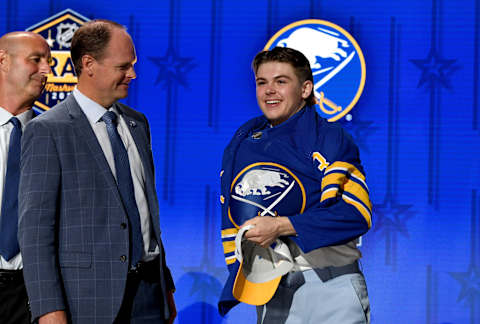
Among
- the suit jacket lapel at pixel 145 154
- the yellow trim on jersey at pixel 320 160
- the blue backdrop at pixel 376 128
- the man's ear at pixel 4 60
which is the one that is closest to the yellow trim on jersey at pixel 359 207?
the yellow trim on jersey at pixel 320 160

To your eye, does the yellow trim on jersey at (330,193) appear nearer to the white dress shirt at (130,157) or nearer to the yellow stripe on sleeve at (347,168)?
the yellow stripe on sleeve at (347,168)

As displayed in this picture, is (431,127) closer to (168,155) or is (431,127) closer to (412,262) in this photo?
(412,262)

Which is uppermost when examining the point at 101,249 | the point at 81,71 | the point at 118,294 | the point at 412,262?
the point at 81,71

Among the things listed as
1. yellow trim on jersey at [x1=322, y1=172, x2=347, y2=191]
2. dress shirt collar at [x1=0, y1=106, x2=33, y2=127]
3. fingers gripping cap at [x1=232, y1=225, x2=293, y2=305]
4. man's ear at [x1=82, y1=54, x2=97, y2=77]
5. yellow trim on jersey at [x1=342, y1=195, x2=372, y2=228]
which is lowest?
fingers gripping cap at [x1=232, y1=225, x2=293, y2=305]

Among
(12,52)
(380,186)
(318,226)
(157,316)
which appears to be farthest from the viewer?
(380,186)

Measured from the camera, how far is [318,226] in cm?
183

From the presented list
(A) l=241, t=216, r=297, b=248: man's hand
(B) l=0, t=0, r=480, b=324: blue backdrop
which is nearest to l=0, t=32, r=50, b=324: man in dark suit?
(A) l=241, t=216, r=297, b=248: man's hand

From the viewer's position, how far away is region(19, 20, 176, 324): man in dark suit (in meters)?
1.77

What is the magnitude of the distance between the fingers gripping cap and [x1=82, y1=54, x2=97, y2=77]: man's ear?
69 cm

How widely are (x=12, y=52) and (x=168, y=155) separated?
147cm

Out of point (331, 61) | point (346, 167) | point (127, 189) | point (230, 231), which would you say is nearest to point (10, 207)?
point (127, 189)

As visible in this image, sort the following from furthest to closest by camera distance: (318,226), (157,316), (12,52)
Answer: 1. (12,52)
2. (157,316)
3. (318,226)

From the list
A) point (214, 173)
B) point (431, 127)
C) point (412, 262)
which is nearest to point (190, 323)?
point (214, 173)

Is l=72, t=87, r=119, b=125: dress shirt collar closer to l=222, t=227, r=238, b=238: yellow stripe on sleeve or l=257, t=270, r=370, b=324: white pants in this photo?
l=222, t=227, r=238, b=238: yellow stripe on sleeve
